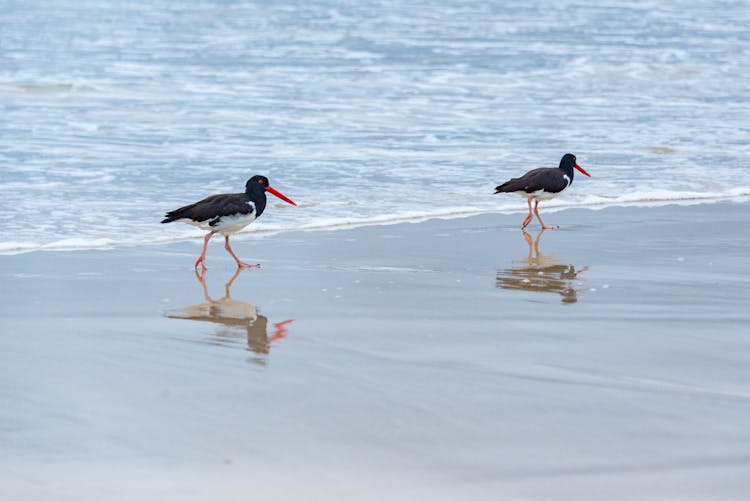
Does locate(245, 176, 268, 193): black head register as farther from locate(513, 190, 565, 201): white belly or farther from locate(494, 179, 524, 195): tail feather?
locate(513, 190, 565, 201): white belly

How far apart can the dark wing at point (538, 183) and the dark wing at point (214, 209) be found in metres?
2.94

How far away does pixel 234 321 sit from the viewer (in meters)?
7.25

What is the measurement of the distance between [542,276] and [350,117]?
11.6m

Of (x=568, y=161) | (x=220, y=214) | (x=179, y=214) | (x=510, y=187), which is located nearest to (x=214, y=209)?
(x=220, y=214)

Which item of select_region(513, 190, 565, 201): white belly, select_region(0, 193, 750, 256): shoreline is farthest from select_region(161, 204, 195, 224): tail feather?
select_region(513, 190, 565, 201): white belly

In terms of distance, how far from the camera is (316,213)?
11805 millimetres

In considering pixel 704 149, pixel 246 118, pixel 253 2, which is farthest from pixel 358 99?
pixel 253 2

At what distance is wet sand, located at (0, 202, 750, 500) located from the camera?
452 cm

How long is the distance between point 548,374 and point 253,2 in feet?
166

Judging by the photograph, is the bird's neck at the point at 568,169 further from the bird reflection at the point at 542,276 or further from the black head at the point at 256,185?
the black head at the point at 256,185

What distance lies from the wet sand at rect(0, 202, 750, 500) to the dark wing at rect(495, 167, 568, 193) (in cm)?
166

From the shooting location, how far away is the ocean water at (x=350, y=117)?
12.6 m

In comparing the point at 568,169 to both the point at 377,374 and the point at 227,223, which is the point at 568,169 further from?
the point at 377,374

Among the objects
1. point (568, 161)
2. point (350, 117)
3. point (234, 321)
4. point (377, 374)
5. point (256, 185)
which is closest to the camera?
point (377, 374)
